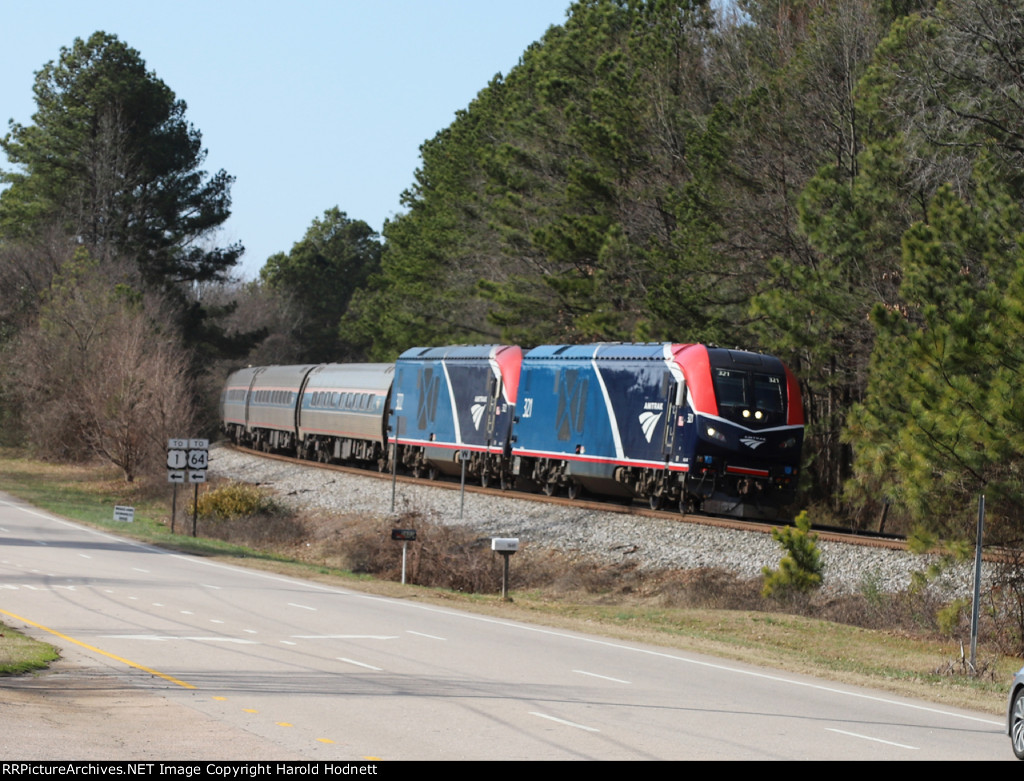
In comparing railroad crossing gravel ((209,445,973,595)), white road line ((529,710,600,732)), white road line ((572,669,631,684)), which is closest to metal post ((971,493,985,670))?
white road line ((572,669,631,684))

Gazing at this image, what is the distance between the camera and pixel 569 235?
4550 cm

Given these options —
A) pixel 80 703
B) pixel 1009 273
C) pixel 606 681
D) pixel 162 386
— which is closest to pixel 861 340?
pixel 1009 273

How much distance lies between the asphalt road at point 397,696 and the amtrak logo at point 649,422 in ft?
32.7

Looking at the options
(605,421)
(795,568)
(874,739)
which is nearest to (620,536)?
(605,421)

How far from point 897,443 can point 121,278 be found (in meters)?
55.9

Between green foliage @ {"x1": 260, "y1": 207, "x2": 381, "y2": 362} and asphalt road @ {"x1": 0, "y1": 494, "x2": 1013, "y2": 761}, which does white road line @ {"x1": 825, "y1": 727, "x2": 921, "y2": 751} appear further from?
green foliage @ {"x1": 260, "y1": 207, "x2": 381, "y2": 362}

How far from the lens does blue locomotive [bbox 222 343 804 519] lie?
→ 2870cm

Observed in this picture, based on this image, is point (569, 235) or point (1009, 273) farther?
point (569, 235)

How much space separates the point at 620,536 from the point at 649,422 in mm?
3267

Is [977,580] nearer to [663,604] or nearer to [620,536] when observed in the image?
[663,604]

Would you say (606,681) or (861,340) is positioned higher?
(861,340)

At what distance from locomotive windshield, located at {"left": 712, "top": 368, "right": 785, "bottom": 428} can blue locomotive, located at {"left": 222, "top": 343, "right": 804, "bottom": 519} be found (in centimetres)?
3

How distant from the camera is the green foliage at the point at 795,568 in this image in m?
22.1
